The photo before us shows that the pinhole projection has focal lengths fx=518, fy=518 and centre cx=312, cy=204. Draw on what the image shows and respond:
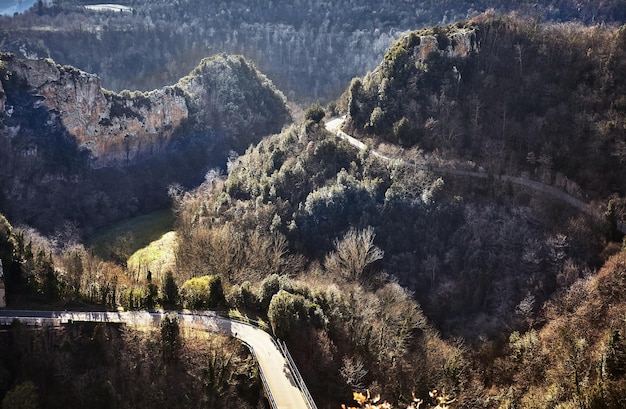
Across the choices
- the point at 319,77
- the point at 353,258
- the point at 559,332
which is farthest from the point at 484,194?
the point at 319,77

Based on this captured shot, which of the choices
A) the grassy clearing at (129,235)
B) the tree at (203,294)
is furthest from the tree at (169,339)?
the grassy clearing at (129,235)

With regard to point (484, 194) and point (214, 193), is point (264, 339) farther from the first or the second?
point (214, 193)

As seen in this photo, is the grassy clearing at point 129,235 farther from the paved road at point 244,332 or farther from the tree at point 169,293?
the paved road at point 244,332

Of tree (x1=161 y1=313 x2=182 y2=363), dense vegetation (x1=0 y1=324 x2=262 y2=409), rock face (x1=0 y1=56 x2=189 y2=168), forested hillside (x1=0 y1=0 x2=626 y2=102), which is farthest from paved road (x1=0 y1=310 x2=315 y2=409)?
forested hillside (x1=0 y1=0 x2=626 y2=102)

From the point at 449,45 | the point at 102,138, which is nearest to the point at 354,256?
the point at 449,45

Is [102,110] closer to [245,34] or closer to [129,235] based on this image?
[129,235]
